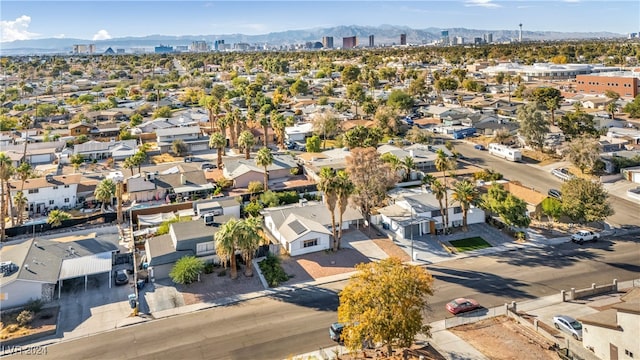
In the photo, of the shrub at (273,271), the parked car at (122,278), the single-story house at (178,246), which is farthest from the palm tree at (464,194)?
the parked car at (122,278)

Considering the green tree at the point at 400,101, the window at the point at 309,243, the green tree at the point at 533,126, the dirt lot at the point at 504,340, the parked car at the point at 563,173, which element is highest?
the green tree at the point at 400,101

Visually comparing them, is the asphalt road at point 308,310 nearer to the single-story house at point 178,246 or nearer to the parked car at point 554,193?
the single-story house at point 178,246

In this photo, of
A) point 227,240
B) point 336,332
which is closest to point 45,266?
point 227,240

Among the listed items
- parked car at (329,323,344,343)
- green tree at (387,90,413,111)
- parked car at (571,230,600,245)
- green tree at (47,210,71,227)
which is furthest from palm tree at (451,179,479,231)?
green tree at (387,90,413,111)

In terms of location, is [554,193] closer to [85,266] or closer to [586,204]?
[586,204]

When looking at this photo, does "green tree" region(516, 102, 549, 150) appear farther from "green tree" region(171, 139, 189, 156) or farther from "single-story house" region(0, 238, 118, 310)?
"single-story house" region(0, 238, 118, 310)
